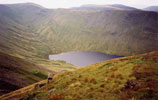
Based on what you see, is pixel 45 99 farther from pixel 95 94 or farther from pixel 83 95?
pixel 95 94

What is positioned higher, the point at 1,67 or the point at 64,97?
the point at 64,97

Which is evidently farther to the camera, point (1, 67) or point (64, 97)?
point (1, 67)

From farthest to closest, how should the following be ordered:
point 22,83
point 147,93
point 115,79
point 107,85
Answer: point 22,83, point 115,79, point 107,85, point 147,93

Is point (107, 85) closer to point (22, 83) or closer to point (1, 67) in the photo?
point (22, 83)

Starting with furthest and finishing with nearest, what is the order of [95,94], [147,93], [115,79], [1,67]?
[1,67]
[115,79]
[95,94]
[147,93]

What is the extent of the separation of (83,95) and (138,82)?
18.4 feet

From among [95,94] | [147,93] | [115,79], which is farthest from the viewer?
[115,79]

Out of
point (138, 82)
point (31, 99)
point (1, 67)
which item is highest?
point (138, 82)

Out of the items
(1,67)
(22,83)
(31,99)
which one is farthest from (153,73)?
(1,67)

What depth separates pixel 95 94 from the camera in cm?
1181

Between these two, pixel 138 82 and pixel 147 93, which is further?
pixel 138 82

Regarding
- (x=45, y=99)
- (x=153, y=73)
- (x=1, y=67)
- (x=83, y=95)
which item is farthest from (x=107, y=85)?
(x=1, y=67)

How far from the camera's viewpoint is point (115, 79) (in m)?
13.9

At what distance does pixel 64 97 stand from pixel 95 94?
3.16 metres
